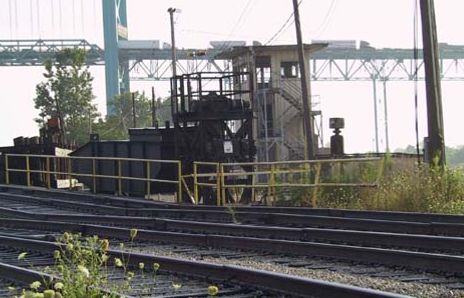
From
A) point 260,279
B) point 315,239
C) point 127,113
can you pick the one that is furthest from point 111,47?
point 260,279

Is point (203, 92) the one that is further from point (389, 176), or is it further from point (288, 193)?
point (389, 176)

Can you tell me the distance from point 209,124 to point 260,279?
17846mm

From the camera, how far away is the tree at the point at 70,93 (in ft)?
232

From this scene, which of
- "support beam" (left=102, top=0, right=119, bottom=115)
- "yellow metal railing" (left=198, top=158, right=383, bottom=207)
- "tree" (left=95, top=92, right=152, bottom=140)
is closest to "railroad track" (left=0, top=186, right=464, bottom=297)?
"yellow metal railing" (left=198, top=158, right=383, bottom=207)

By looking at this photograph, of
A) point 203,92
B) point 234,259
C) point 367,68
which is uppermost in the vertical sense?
point 367,68

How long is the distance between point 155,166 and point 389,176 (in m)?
8.89

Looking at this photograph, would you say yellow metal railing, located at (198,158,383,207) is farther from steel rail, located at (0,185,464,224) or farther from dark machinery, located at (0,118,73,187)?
dark machinery, located at (0,118,73,187)

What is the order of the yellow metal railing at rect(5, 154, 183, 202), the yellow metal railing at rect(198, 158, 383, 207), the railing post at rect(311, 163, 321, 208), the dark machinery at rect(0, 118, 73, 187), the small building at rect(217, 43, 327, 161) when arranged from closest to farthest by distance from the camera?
1. the yellow metal railing at rect(198, 158, 383, 207)
2. the railing post at rect(311, 163, 321, 208)
3. the yellow metal railing at rect(5, 154, 183, 202)
4. the dark machinery at rect(0, 118, 73, 187)
5. the small building at rect(217, 43, 327, 161)

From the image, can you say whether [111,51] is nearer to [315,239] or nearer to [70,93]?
[70,93]

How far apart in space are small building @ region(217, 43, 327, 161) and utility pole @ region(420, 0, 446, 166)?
1270 inches

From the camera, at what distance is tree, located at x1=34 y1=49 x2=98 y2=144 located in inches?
2783

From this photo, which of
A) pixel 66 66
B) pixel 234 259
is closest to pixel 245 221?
pixel 234 259

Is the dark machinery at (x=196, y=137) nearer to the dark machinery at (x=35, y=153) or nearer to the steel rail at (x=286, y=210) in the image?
the steel rail at (x=286, y=210)

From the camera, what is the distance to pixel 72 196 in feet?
86.2
